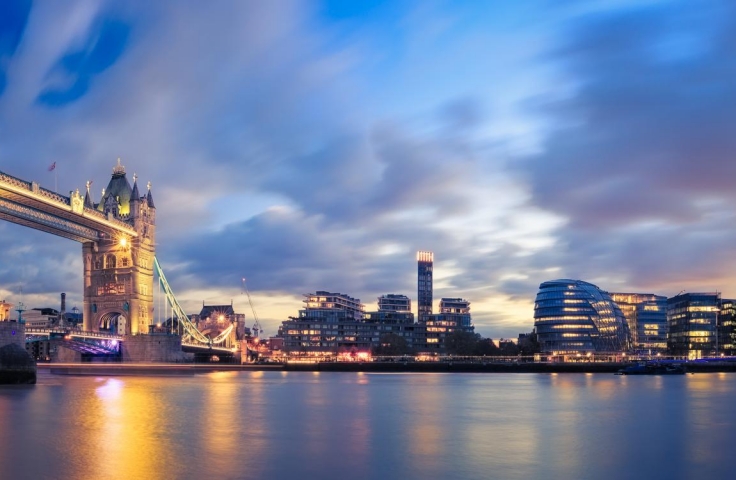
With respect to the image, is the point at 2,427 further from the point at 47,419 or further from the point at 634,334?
the point at 634,334

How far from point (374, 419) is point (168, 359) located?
244 ft

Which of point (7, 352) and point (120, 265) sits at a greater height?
point (120, 265)

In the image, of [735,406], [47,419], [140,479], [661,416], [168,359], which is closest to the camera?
[140,479]

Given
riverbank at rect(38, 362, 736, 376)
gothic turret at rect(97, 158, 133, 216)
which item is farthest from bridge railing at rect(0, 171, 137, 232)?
riverbank at rect(38, 362, 736, 376)

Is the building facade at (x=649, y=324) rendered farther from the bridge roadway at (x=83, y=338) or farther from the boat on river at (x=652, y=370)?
the bridge roadway at (x=83, y=338)

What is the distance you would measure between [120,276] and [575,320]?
93401 mm

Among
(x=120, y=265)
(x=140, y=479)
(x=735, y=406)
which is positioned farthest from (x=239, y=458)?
(x=120, y=265)

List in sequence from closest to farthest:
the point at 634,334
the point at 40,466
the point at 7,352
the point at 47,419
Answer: the point at 40,466 < the point at 47,419 < the point at 7,352 < the point at 634,334

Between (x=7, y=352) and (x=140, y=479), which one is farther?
(x=7, y=352)

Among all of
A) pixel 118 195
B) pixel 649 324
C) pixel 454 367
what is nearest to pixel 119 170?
pixel 118 195

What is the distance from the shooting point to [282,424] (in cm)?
3509

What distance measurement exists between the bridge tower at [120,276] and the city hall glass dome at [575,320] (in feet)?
280

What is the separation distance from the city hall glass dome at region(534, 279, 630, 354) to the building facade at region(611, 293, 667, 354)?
102 ft

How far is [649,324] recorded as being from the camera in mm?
192625
